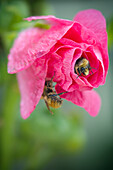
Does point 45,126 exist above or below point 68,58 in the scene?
below

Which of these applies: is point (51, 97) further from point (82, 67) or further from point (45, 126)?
point (45, 126)

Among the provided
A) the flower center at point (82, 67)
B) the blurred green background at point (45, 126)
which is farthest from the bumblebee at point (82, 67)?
the blurred green background at point (45, 126)

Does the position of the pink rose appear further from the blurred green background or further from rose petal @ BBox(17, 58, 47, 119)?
the blurred green background

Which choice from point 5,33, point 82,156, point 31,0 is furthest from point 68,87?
point 82,156

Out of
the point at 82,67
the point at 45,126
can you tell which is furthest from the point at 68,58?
the point at 45,126

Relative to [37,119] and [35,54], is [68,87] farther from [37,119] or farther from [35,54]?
[37,119]

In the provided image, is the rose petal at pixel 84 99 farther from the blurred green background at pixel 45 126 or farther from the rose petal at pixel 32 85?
the blurred green background at pixel 45 126
